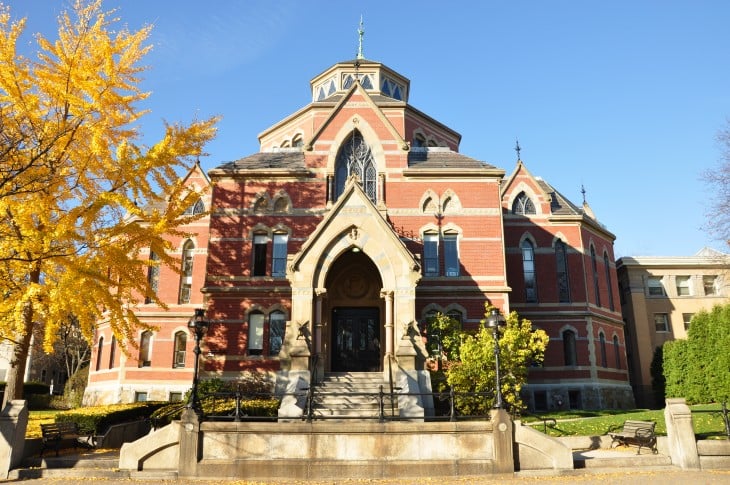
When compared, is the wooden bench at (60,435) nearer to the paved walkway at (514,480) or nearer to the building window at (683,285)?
the paved walkway at (514,480)

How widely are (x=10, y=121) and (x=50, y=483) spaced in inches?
384

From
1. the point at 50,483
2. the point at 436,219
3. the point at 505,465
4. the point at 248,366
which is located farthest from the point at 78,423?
the point at 436,219

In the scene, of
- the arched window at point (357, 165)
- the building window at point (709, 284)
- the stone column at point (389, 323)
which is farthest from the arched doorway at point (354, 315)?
the building window at point (709, 284)

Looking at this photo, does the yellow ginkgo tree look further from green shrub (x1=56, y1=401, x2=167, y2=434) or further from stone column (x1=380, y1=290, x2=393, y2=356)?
stone column (x1=380, y1=290, x2=393, y2=356)

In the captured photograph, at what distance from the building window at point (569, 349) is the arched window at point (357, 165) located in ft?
46.0

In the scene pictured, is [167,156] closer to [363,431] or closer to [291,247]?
[291,247]

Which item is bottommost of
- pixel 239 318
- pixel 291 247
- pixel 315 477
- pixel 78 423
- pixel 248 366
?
pixel 315 477

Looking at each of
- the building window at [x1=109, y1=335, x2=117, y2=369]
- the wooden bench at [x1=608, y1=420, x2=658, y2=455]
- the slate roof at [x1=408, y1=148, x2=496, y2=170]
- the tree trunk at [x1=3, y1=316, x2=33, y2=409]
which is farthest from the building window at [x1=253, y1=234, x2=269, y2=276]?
the wooden bench at [x1=608, y1=420, x2=658, y2=455]

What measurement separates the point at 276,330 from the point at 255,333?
1.04 m

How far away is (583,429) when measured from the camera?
19.6 meters

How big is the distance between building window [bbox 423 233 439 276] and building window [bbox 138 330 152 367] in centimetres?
1785

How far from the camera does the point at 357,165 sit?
28.0 m

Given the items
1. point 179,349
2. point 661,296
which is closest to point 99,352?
point 179,349

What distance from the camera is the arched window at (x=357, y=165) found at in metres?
27.8
